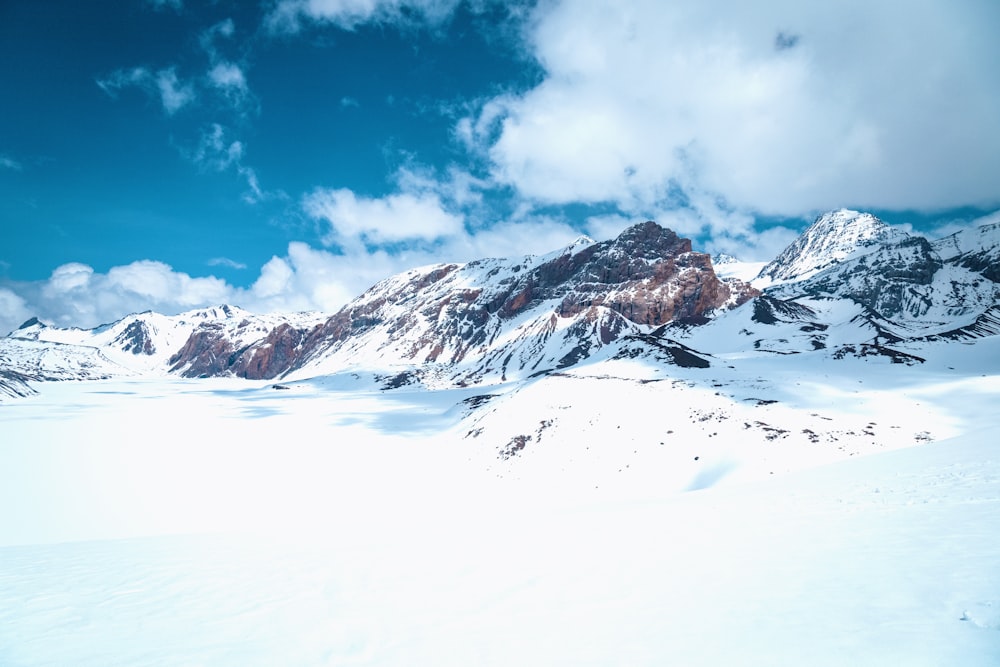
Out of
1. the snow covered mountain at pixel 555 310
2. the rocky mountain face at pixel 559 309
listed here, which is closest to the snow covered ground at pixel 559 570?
the snow covered mountain at pixel 555 310

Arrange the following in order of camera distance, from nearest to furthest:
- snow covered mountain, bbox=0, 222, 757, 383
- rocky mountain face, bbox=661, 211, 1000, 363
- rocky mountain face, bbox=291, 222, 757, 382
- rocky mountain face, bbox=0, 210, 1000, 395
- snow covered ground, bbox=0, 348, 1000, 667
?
snow covered ground, bbox=0, 348, 1000, 667 → rocky mountain face, bbox=661, 211, 1000, 363 → rocky mountain face, bbox=0, 210, 1000, 395 → snow covered mountain, bbox=0, 222, 757, 383 → rocky mountain face, bbox=291, 222, 757, 382

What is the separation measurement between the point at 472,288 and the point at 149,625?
19127cm

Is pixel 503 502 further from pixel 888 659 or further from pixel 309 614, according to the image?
pixel 888 659

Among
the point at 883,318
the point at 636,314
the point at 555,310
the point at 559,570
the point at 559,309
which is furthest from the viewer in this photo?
the point at 555,310

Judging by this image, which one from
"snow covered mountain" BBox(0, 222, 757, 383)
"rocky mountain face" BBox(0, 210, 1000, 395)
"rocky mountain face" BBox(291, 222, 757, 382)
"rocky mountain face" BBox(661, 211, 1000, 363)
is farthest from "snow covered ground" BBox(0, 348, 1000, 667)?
"rocky mountain face" BBox(291, 222, 757, 382)

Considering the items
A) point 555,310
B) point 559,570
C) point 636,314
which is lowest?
point 559,570

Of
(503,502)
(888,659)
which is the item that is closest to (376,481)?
(503,502)

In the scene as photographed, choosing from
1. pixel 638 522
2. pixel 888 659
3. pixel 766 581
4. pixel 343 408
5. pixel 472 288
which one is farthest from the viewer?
pixel 472 288

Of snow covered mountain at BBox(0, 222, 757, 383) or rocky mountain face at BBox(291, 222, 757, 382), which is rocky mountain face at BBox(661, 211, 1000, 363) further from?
rocky mountain face at BBox(291, 222, 757, 382)

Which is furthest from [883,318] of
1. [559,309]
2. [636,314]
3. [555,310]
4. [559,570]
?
[559,570]

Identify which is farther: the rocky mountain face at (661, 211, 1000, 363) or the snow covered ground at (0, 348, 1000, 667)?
the rocky mountain face at (661, 211, 1000, 363)

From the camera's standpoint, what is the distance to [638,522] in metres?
11.4

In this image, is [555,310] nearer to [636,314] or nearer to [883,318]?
[636,314]

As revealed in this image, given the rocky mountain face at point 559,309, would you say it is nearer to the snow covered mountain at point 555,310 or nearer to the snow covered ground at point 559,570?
the snow covered mountain at point 555,310
